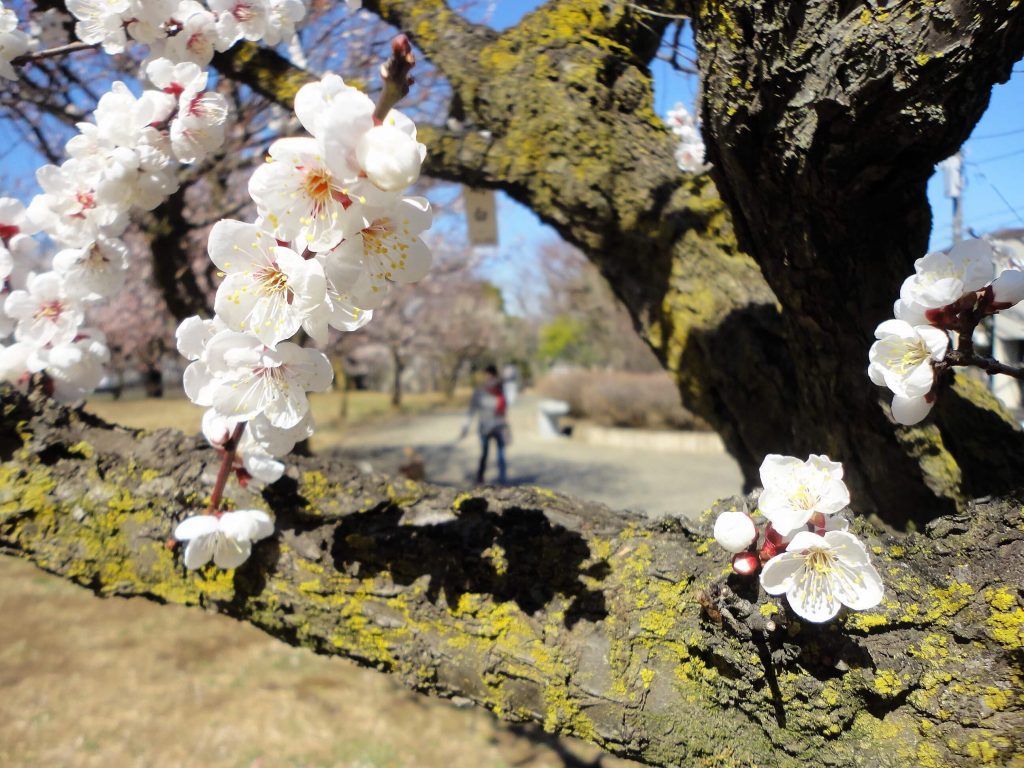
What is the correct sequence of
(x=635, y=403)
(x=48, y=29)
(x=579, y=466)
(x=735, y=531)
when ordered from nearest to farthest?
(x=735, y=531), (x=48, y=29), (x=579, y=466), (x=635, y=403)

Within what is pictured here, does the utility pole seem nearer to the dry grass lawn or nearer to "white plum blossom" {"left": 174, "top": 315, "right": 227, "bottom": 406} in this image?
"white plum blossom" {"left": 174, "top": 315, "right": 227, "bottom": 406}

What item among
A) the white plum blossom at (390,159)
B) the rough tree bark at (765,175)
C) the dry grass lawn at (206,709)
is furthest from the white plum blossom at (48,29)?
the dry grass lawn at (206,709)

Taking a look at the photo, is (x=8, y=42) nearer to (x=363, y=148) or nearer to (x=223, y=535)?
(x=223, y=535)

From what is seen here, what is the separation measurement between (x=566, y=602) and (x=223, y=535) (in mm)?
764

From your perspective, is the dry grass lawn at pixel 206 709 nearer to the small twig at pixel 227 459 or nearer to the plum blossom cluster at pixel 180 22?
the small twig at pixel 227 459

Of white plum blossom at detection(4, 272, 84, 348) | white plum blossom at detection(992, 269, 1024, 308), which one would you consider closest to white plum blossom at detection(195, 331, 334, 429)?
white plum blossom at detection(4, 272, 84, 348)

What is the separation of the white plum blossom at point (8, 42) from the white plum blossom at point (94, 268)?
483 mm

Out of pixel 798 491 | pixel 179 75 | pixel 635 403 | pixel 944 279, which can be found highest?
pixel 179 75

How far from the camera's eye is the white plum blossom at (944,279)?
102cm

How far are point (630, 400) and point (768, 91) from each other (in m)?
13.7

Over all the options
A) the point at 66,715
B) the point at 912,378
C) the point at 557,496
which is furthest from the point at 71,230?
the point at 66,715

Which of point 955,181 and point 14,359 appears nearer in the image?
point 14,359

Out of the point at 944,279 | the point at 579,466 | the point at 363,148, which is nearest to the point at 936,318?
the point at 944,279

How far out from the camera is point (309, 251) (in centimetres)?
87
